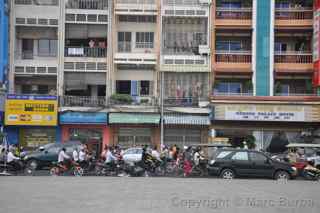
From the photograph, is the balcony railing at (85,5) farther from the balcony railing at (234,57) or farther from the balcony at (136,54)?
the balcony railing at (234,57)

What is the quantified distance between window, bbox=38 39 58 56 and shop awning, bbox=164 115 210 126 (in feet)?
31.1

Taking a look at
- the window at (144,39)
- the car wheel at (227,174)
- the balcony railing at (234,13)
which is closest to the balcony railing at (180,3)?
the balcony railing at (234,13)

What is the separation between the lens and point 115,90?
124ft

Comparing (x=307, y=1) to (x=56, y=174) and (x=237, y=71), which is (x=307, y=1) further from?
(x=56, y=174)

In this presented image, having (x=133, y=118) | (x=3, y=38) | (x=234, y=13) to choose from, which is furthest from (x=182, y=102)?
(x=3, y=38)

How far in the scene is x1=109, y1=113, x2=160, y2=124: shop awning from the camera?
3575 centimetres

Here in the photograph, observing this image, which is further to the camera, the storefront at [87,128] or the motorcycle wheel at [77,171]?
the storefront at [87,128]

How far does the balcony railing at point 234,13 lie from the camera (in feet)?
123

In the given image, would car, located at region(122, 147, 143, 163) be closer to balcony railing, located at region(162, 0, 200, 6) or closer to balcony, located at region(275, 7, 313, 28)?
balcony railing, located at region(162, 0, 200, 6)

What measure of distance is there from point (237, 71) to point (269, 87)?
2432mm

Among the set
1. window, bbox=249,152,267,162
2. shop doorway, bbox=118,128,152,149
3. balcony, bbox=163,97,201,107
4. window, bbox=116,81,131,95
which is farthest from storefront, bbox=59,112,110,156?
window, bbox=249,152,267,162

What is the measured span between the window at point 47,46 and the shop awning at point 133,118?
664 centimetres

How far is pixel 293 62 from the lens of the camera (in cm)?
3722

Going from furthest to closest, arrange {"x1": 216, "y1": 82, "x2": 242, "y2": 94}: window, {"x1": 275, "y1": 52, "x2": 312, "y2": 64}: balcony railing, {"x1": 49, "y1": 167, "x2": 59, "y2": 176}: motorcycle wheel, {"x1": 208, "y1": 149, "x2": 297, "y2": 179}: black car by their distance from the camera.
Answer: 1. {"x1": 216, "y1": 82, "x2": 242, "y2": 94}: window
2. {"x1": 275, "y1": 52, "x2": 312, "y2": 64}: balcony railing
3. {"x1": 49, "y1": 167, "x2": 59, "y2": 176}: motorcycle wheel
4. {"x1": 208, "y1": 149, "x2": 297, "y2": 179}: black car
